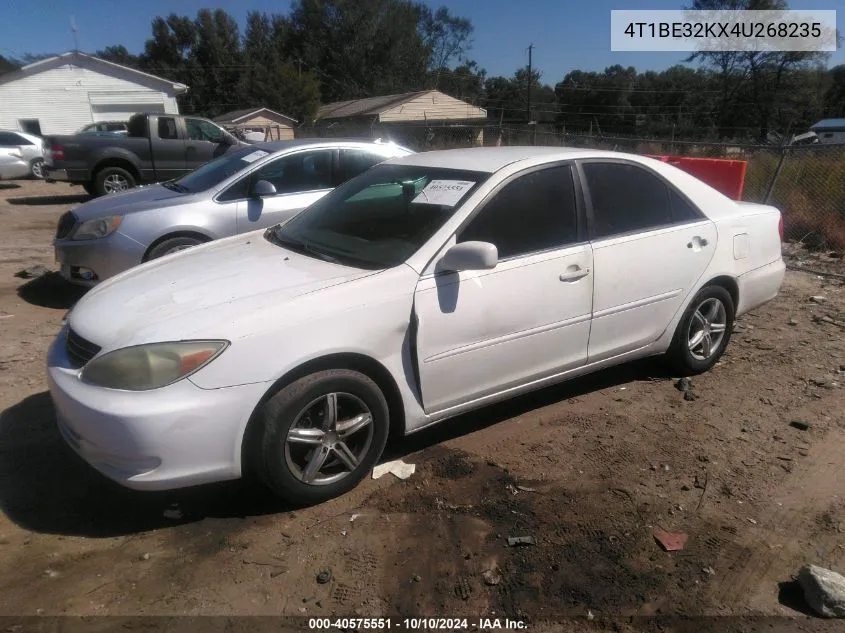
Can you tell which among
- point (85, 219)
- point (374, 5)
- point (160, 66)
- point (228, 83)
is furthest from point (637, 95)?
point (85, 219)

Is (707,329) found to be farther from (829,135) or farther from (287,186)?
(829,135)

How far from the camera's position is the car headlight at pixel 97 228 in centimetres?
589

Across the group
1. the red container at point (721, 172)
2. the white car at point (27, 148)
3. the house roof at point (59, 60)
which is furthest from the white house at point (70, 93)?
the red container at point (721, 172)

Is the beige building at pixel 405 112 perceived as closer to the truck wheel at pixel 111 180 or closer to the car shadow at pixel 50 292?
the truck wheel at pixel 111 180

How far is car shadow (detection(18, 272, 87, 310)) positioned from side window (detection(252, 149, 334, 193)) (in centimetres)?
219

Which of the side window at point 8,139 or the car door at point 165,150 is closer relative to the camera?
the car door at point 165,150

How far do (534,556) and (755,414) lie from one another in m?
2.18

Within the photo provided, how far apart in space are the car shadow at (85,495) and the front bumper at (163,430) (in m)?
0.35

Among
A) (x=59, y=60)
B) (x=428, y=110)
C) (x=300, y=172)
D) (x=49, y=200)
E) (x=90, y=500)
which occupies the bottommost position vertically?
(x=90, y=500)

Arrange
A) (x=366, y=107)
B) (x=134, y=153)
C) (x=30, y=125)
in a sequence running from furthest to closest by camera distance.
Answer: (x=366, y=107)
(x=30, y=125)
(x=134, y=153)

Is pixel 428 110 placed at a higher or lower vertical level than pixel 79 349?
higher

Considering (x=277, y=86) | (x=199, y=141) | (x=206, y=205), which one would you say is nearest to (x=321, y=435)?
(x=206, y=205)

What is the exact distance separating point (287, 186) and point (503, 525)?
179 inches

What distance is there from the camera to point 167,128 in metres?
13.4
